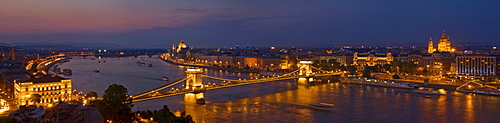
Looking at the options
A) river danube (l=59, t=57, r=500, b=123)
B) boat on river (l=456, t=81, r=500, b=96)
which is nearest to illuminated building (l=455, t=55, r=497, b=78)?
boat on river (l=456, t=81, r=500, b=96)

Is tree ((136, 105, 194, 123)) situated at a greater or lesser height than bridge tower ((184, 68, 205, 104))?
lesser

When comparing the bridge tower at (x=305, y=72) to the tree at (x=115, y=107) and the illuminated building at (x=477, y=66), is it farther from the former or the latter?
the tree at (x=115, y=107)

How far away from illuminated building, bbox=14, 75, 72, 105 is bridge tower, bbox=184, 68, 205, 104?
7.89 ft

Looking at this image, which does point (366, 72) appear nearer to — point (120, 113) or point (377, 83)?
point (377, 83)

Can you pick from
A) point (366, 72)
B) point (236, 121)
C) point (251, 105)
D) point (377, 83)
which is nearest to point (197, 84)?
point (251, 105)

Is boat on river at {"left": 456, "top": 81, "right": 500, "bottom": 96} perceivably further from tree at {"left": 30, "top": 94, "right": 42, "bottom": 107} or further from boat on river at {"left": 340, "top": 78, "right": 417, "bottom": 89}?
tree at {"left": 30, "top": 94, "right": 42, "bottom": 107}

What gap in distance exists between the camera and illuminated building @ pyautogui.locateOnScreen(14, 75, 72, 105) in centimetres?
829

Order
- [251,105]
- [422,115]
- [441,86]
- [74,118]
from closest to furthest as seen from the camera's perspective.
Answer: [74,118] → [422,115] → [251,105] → [441,86]

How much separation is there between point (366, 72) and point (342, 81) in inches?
36.7

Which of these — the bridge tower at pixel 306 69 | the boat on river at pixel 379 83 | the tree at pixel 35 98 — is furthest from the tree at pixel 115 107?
the bridge tower at pixel 306 69

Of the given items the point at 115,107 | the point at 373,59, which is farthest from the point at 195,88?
the point at 373,59

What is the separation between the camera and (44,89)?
855cm

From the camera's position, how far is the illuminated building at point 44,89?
8289 millimetres

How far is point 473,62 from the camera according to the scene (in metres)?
15.1
